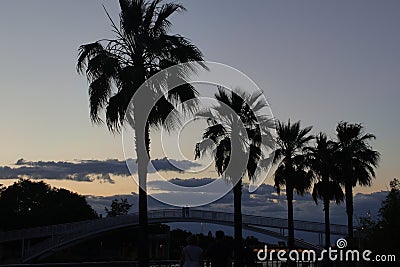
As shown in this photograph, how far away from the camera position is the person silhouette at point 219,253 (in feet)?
58.3

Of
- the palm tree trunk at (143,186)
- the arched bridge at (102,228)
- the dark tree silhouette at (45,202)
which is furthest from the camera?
the dark tree silhouette at (45,202)

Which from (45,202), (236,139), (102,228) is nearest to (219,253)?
(236,139)

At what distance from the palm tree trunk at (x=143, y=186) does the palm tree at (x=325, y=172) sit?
24.1 metres

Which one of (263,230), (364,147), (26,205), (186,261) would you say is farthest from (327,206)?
(26,205)

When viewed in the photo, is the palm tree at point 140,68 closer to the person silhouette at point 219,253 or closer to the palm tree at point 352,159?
the person silhouette at point 219,253

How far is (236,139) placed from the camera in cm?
3709

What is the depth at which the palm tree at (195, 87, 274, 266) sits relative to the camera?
36.9 meters

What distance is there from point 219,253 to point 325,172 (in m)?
31.6

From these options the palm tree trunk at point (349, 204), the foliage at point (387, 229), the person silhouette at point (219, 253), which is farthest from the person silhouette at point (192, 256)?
the palm tree trunk at point (349, 204)

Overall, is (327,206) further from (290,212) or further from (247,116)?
(247,116)

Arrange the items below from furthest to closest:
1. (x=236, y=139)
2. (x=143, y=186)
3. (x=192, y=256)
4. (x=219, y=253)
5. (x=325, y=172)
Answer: (x=325, y=172)
(x=236, y=139)
(x=143, y=186)
(x=219, y=253)
(x=192, y=256)

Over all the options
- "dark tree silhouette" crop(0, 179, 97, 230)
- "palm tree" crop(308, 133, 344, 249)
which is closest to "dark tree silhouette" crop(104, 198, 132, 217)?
"dark tree silhouette" crop(0, 179, 97, 230)

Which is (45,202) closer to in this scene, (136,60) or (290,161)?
(290,161)

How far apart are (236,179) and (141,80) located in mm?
13874
